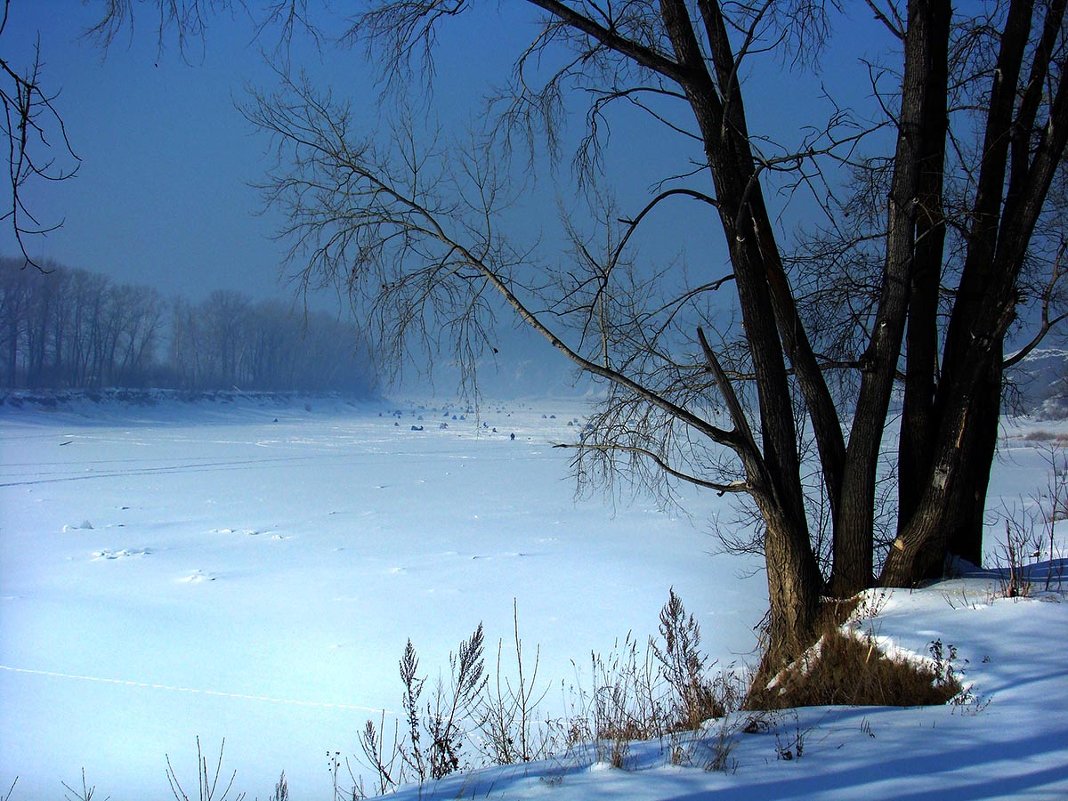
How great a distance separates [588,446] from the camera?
454 centimetres

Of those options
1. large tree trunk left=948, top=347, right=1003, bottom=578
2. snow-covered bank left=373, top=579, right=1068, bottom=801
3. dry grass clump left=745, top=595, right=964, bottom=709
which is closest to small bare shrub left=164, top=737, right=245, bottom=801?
snow-covered bank left=373, top=579, right=1068, bottom=801

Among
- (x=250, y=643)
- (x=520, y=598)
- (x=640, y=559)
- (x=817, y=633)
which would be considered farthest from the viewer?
(x=640, y=559)

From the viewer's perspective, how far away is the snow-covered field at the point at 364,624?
248 centimetres

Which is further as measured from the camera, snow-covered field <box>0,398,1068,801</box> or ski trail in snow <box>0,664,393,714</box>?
ski trail in snow <box>0,664,393,714</box>

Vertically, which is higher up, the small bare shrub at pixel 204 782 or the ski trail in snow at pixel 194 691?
the small bare shrub at pixel 204 782

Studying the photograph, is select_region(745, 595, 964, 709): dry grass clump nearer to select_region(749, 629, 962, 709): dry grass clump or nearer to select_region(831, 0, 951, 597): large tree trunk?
select_region(749, 629, 962, 709): dry grass clump

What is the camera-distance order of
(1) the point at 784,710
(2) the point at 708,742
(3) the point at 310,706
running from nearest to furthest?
(2) the point at 708,742, (1) the point at 784,710, (3) the point at 310,706

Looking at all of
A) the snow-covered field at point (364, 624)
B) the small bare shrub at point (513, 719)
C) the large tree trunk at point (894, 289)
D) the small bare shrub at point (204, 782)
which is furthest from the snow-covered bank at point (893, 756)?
the small bare shrub at point (204, 782)

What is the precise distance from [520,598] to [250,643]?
304cm

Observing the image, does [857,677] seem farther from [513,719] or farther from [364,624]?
[364,624]

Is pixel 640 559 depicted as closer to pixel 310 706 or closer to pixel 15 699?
pixel 310 706

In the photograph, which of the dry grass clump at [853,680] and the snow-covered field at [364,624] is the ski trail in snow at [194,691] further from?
the dry grass clump at [853,680]

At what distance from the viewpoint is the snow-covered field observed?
2.48 metres

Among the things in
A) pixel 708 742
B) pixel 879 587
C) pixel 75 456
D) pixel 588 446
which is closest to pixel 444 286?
pixel 588 446
